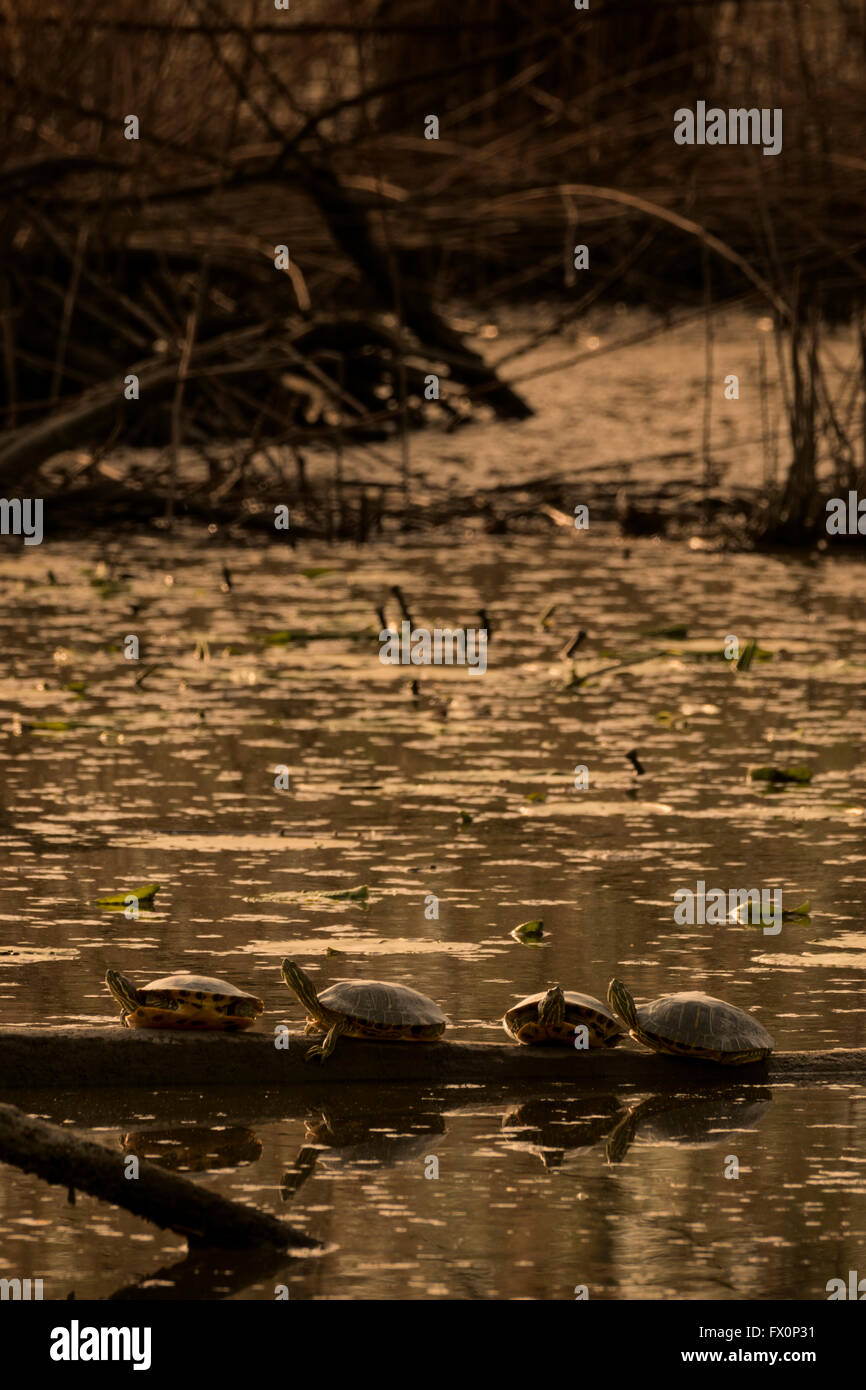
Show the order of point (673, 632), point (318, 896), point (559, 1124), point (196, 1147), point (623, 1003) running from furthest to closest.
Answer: point (673, 632) → point (318, 896) → point (623, 1003) → point (559, 1124) → point (196, 1147)

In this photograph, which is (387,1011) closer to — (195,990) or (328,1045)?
(328,1045)

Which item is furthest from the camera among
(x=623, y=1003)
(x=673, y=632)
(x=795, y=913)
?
(x=673, y=632)

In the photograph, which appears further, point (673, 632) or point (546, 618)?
point (546, 618)

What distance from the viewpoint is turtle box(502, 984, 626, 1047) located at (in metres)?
4.38

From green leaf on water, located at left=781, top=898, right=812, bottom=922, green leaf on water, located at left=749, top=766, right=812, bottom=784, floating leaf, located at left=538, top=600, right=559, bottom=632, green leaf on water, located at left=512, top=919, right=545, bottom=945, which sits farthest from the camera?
floating leaf, located at left=538, top=600, right=559, bottom=632

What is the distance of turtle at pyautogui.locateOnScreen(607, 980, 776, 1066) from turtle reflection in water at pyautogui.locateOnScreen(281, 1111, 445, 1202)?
1.32 feet

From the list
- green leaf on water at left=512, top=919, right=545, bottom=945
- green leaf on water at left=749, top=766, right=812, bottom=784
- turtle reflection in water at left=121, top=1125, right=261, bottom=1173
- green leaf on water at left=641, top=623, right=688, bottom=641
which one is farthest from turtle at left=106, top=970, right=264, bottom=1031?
green leaf on water at left=641, top=623, right=688, bottom=641

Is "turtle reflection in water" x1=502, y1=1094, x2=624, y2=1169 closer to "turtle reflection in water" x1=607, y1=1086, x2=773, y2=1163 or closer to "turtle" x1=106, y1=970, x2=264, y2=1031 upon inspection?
"turtle reflection in water" x1=607, y1=1086, x2=773, y2=1163

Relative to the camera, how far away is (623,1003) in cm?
449

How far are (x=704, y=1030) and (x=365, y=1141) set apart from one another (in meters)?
0.61

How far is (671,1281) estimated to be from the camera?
357 centimetres

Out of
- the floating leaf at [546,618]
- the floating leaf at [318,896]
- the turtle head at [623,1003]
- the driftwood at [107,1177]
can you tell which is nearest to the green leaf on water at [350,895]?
the floating leaf at [318,896]

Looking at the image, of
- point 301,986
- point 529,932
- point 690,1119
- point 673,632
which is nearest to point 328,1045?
point 301,986

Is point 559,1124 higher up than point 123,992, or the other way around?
point 123,992
